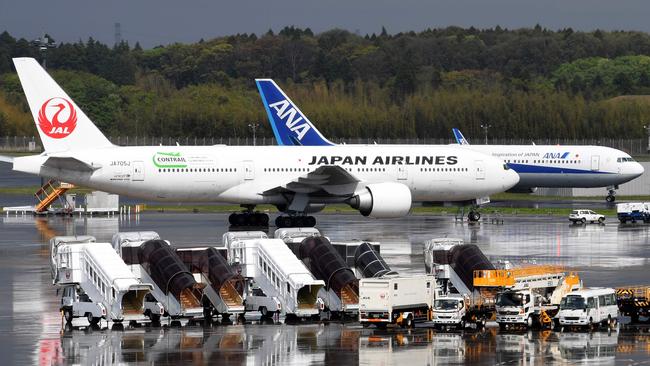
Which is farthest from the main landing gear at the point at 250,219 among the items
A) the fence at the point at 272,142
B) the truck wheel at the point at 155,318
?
the fence at the point at 272,142

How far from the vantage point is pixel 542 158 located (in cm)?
8212

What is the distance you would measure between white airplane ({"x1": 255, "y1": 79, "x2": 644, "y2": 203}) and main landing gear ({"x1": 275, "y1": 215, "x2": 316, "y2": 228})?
70.2ft

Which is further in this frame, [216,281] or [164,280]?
[216,281]

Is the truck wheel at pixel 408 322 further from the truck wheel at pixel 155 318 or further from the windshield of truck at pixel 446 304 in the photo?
the truck wheel at pixel 155 318

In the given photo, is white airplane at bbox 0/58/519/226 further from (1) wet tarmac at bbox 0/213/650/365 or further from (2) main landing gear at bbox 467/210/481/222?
(1) wet tarmac at bbox 0/213/650/365

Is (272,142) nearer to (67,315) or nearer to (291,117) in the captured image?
(291,117)

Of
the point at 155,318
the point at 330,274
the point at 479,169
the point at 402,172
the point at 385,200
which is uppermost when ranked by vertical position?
the point at 479,169

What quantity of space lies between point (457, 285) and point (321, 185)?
82.3 feet

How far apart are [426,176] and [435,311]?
102 feet

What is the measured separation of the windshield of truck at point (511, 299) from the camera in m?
33.8

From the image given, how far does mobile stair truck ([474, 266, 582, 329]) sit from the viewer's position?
33.7m

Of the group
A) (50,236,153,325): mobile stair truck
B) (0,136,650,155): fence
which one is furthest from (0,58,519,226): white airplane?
(0,136,650,155): fence

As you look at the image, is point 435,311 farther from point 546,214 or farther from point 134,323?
point 546,214

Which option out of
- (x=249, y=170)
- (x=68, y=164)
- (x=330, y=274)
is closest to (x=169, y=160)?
(x=249, y=170)
